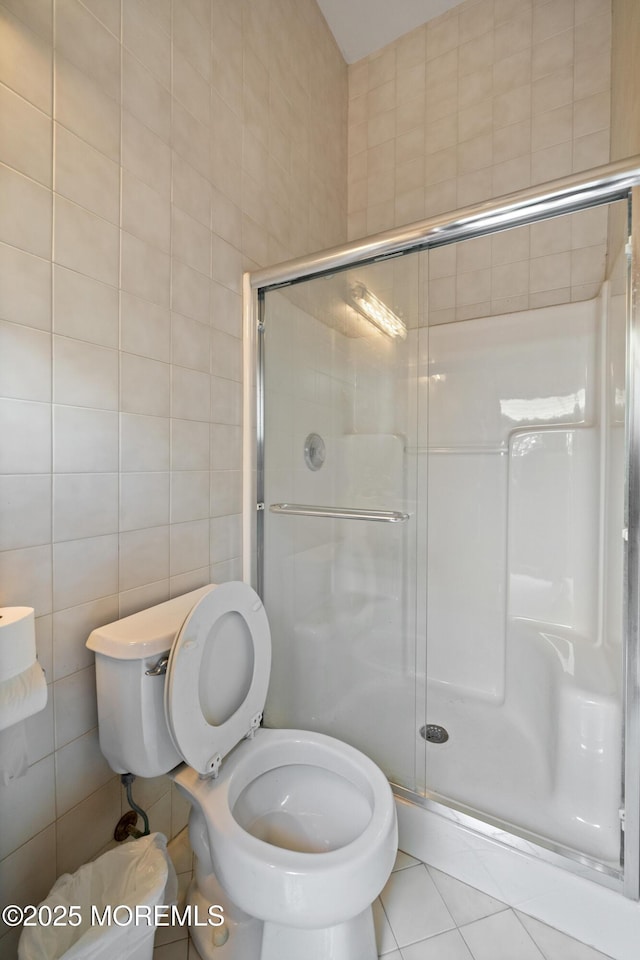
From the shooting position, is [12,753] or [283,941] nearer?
[12,753]

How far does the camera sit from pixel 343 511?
1.45m

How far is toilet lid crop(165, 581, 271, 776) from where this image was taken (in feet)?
2.99

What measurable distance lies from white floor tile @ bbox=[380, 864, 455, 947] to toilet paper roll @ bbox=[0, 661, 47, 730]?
106 centimetres

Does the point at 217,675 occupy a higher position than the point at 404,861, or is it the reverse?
the point at 217,675

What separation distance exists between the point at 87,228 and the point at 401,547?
126 centimetres

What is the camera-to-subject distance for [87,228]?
3.09 feet

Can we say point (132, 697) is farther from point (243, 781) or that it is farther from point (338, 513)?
point (338, 513)

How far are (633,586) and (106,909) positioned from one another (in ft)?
4.26

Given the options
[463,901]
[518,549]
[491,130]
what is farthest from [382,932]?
[491,130]

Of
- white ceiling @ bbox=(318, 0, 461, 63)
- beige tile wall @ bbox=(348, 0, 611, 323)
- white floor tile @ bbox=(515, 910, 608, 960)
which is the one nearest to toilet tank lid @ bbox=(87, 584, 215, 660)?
white floor tile @ bbox=(515, 910, 608, 960)

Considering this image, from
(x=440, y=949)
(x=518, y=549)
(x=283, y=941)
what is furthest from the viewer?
(x=518, y=549)

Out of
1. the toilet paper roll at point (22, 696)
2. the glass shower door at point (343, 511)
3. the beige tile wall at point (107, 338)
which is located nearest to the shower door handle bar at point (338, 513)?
the glass shower door at point (343, 511)

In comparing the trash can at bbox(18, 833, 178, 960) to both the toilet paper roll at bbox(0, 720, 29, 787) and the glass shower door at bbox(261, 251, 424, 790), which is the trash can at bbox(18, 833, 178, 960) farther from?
the glass shower door at bbox(261, 251, 424, 790)

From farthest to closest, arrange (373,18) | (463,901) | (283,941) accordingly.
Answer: (373,18)
(463,901)
(283,941)
